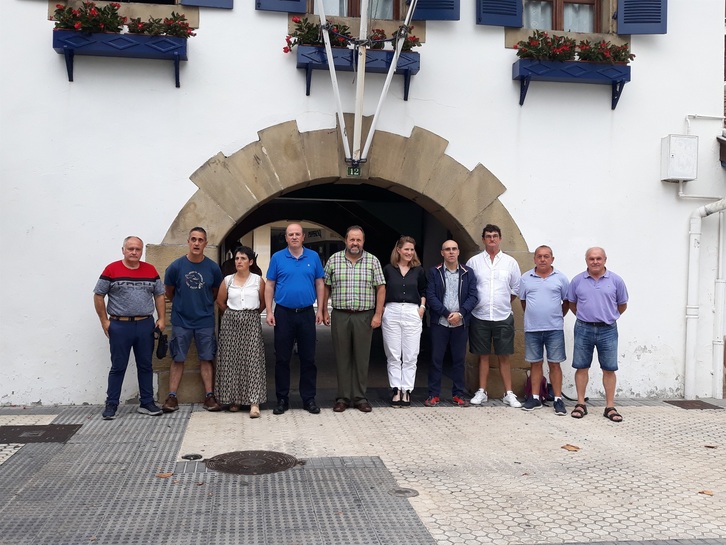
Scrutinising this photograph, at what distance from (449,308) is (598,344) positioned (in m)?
1.42

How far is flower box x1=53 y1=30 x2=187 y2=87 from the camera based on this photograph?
6898mm

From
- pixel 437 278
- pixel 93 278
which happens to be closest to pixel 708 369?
pixel 437 278

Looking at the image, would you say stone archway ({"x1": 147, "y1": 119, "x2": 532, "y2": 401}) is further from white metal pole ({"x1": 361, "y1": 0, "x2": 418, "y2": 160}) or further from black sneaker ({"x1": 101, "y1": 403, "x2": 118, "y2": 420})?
black sneaker ({"x1": 101, "y1": 403, "x2": 118, "y2": 420})

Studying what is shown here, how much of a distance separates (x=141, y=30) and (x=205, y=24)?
0.64 m

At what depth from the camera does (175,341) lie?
6.89 meters

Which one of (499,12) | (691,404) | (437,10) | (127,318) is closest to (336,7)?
(437,10)

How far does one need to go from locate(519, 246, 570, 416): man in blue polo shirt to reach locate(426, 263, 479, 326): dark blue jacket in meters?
0.51

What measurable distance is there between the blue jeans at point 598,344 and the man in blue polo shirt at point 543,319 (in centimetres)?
16

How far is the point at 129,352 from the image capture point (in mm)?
6742

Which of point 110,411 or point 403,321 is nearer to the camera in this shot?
point 110,411

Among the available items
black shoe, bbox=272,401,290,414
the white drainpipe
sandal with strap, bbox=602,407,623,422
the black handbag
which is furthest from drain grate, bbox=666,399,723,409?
the black handbag

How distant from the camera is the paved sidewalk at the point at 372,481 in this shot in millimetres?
4070

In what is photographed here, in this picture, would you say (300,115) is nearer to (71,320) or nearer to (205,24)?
(205,24)

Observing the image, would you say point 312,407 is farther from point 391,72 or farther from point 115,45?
point 115,45
